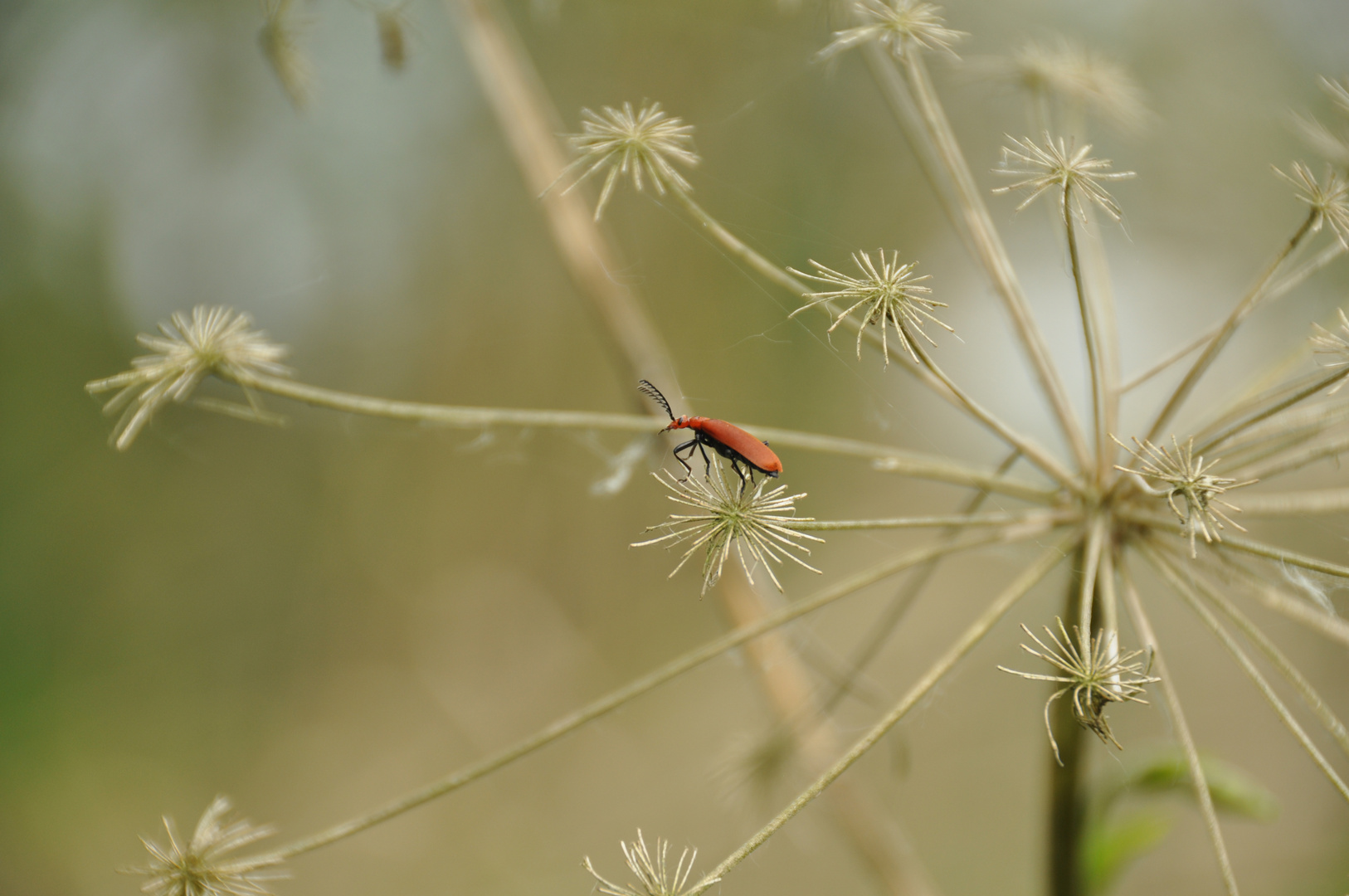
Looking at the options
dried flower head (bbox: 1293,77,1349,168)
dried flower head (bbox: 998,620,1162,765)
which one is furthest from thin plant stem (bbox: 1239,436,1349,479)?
dried flower head (bbox: 1293,77,1349,168)

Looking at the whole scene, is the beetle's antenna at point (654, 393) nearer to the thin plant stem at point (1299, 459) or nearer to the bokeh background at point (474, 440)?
the thin plant stem at point (1299, 459)

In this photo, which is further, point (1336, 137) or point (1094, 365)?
point (1336, 137)

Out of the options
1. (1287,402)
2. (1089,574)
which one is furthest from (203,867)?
(1287,402)

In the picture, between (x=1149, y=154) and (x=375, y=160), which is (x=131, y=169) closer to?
(x=375, y=160)

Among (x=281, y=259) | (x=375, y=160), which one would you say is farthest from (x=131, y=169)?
(x=375, y=160)

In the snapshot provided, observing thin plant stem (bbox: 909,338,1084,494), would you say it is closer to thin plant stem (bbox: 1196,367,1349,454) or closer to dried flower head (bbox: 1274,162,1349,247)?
thin plant stem (bbox: 1196,367,1349,454)

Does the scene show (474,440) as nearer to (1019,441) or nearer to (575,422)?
(575,422)

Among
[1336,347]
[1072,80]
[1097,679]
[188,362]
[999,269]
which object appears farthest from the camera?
[1072,80]
